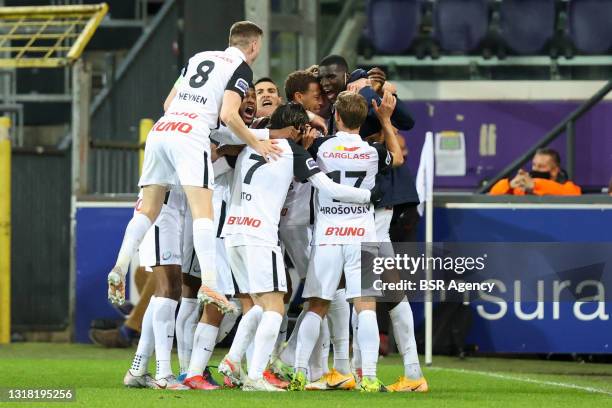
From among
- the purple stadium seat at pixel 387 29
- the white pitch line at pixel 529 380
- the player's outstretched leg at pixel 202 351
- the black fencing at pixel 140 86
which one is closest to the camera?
the player's outstretched leg at pixel 202 351

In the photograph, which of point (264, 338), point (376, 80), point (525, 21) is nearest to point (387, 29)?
point (525, 21)

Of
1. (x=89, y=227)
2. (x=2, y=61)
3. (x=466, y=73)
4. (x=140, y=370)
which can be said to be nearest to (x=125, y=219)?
(x=89, y=227)

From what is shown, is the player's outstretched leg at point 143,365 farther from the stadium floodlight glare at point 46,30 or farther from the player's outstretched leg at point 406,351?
the stadium floodlight glare at point 46,30

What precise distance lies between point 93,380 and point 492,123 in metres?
8.01

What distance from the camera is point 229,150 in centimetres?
845

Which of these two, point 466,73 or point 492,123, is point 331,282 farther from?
point 466,73

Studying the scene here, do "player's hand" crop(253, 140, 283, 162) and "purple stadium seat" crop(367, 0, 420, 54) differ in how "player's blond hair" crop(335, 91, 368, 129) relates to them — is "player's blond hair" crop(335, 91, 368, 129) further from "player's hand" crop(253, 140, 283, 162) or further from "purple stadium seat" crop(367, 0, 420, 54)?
"purple stadium seat" crop(367, 0, 420, 54)

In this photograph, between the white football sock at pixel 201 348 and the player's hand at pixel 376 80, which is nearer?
the white football sock at pixel 201 348

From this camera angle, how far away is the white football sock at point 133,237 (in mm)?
7930

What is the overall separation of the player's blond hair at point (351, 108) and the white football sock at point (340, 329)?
3.36 ft

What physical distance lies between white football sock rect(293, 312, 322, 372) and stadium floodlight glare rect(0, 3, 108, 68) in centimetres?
521

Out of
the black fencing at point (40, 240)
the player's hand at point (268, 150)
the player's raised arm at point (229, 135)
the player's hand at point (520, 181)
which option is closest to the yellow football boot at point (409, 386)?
the player's hand at point (268, 150)

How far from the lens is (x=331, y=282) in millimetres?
8336

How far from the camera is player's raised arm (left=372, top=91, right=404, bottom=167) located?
858cm
